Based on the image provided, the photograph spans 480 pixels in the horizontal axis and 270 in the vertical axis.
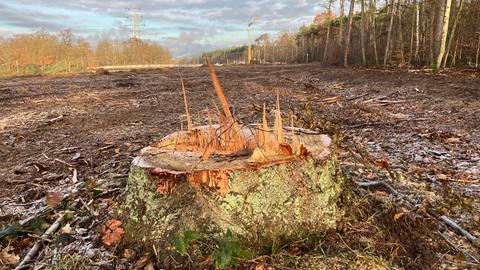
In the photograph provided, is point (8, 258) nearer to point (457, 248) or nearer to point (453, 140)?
point (457, 248)

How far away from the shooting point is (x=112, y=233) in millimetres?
2688

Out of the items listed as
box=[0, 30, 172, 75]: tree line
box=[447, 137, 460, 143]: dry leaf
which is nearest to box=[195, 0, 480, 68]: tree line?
box=[447, 137, 460, 143]: dry leaf

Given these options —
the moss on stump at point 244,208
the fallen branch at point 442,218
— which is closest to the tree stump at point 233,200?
the moss on stump at point 244,208

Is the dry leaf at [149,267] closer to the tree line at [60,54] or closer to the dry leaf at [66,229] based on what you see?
the dry leaf at [66,229]

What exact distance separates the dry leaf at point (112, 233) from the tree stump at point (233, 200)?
0.25ft

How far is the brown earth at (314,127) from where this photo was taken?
3903 millimetres

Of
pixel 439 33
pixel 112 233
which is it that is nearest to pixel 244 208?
pixel 112 233

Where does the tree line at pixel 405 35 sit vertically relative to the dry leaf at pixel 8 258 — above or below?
above

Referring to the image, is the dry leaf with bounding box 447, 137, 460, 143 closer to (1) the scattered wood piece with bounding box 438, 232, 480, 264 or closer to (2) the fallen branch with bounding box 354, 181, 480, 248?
(2) the fallen branch with bounding box 354, 181, 480, 248

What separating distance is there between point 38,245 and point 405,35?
34.5m

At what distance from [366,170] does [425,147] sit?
174 cm

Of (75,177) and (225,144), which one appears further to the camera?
(75,177)

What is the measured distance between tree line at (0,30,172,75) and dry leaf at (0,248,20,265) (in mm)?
34340

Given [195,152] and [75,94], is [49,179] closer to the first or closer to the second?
[195,152]
